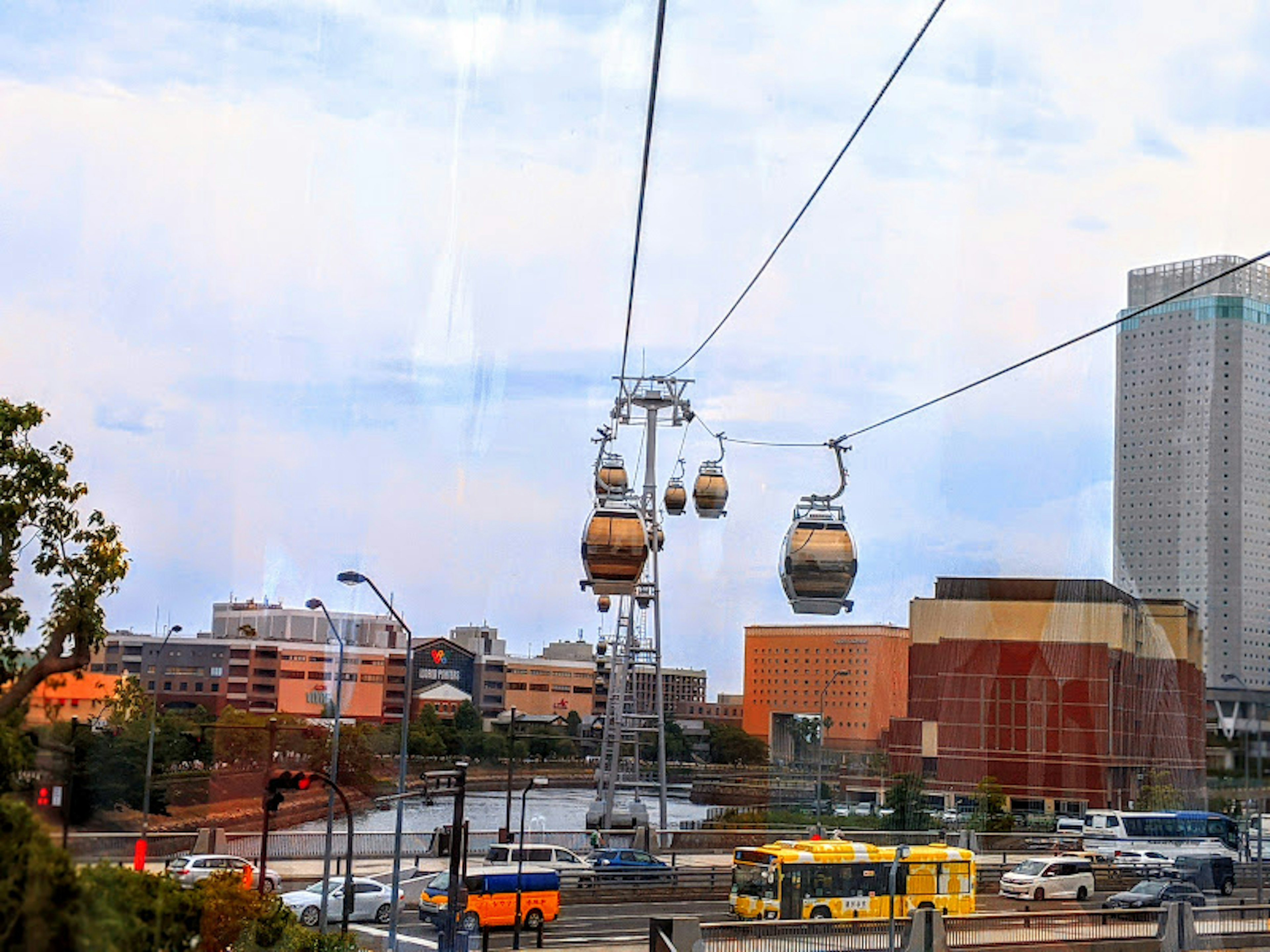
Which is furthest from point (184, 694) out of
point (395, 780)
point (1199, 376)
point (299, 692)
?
point (1199, 376)

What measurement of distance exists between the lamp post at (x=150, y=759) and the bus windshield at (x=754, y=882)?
532cm

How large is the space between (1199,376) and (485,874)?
8452 mm

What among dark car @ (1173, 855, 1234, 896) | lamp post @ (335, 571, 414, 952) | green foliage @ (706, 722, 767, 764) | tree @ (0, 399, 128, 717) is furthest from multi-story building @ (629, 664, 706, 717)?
tree @ (0, 399, 128, 717)

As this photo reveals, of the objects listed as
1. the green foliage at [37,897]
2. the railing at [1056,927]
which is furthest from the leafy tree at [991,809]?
the green foliage at [37,897]

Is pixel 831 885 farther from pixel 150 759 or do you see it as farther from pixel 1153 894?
pixel 150 759

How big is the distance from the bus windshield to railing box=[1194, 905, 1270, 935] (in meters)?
3.60

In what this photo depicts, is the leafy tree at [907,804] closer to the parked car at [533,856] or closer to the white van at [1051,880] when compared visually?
the white van at [1051,880]

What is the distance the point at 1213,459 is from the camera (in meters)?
5.16

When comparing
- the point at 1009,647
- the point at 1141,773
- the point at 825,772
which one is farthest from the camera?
the point at 825,772

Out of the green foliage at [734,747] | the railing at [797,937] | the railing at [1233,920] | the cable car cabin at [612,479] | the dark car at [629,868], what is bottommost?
the dark car at [629,868]

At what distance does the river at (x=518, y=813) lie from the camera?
16875 mm

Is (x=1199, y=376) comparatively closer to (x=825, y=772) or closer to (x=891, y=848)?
(x=891, y=848)

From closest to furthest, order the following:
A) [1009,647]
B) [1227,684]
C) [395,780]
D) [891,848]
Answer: [1227,684], [891,848], [395,780], [1009,647]

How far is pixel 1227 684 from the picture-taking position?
10.0 feet
